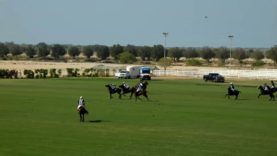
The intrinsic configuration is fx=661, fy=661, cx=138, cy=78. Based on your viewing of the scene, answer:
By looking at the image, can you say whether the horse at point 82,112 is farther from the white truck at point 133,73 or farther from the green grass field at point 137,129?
the white truck at point 133,73

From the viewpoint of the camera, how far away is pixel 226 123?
33281 millimetres

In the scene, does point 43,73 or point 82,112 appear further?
point 43,73

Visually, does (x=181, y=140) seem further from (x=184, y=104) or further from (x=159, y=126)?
(x=184, y=104)

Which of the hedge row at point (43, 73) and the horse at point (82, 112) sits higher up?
the hedge row at point (43, 73)

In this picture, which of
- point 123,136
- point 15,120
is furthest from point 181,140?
point 15,120

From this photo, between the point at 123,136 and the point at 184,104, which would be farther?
the point at 184,104

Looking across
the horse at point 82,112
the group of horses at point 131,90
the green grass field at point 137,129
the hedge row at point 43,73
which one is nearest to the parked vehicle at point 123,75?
the hedge row at point 43,73

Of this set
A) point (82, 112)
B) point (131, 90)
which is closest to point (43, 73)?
point (131, 90)

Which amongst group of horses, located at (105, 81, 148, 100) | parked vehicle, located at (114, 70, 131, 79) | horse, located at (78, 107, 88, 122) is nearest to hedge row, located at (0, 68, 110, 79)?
parked vehicle, located at (114, 70, 131, 79)

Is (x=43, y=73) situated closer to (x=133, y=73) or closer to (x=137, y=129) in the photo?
(x=133, y=73)

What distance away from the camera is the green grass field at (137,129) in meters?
23.5

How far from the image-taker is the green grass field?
23.5 m

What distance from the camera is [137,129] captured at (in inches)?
1168

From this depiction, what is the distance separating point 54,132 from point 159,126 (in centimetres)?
555
